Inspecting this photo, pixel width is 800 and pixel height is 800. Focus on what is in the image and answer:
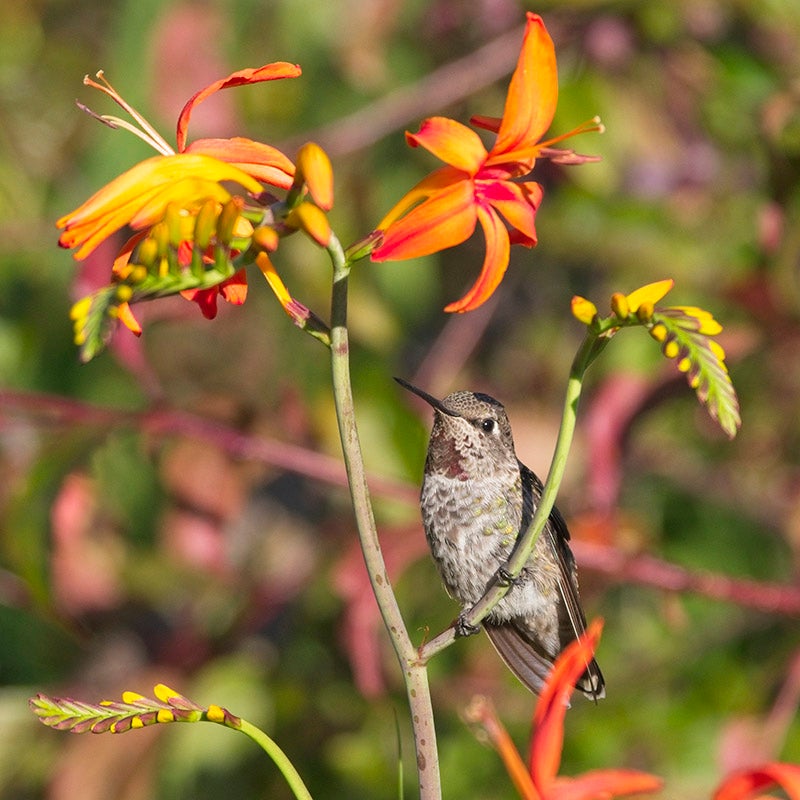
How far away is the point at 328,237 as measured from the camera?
74 centimetres

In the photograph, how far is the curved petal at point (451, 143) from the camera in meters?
0.82

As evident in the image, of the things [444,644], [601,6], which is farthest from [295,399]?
[444,644]

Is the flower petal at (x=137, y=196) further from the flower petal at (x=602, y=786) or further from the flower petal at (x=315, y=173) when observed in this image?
the flower petal at (x=602, y=786)

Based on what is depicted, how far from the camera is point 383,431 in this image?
2062 millimetres

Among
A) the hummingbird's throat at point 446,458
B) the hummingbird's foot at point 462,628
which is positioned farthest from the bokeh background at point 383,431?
the hummingbird's foot at point 462,628

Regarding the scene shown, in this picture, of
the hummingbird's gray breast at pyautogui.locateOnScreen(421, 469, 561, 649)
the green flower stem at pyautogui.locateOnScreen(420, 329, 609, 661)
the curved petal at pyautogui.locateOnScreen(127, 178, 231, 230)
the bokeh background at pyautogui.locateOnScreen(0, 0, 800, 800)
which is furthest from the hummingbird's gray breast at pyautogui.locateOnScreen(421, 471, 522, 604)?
the curved petal at pyautogui.locateOnScreen(127, 178, 231, 230)

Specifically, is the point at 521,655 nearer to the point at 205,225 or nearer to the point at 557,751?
the point at 557,751

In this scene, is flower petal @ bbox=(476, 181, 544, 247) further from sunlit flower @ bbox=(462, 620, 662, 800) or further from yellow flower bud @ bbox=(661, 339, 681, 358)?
sunlit flower @ bbox=(462, 620, 662, 800)

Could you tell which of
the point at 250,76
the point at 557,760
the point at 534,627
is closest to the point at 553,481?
the point at 557,760

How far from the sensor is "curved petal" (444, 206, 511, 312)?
82 cm

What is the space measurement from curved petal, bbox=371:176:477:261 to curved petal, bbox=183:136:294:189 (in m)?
0.10

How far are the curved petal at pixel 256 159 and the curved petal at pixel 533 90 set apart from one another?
14 centimetres

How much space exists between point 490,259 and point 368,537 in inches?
8.4

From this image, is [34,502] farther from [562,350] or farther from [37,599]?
[562,350]
